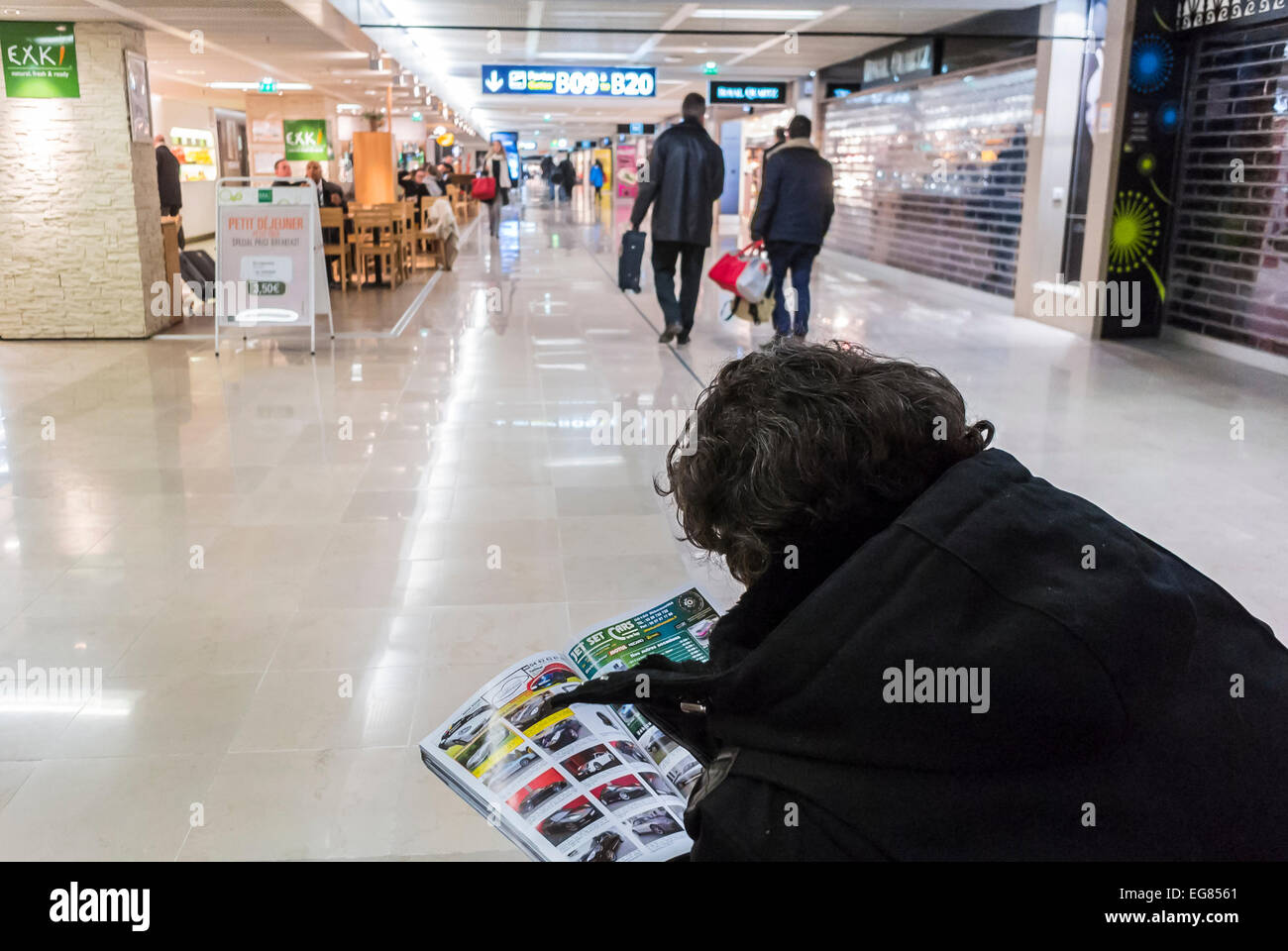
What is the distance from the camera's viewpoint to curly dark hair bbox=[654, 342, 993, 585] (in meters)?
1.02

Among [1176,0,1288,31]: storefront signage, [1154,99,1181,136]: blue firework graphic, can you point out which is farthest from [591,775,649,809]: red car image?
[1154,99,1181,136]: blue firework graphic

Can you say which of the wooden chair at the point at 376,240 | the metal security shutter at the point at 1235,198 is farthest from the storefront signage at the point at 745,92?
the metal security shutter at the point at 1235,198

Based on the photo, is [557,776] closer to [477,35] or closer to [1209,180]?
[1209,180]

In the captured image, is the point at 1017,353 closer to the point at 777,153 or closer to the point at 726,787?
the point at 777,153

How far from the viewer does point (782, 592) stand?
1.06 meters

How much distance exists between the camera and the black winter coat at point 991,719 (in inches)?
34.2

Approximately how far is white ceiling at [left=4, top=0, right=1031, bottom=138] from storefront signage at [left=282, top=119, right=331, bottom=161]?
109 cm

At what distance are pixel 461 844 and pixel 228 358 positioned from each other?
19.3ft

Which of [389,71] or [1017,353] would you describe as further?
[389,71]

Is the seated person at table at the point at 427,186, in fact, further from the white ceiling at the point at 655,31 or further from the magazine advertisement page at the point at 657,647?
the magazine advertisement page at the point at 657,647

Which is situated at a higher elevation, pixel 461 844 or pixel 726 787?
pixel 726 787

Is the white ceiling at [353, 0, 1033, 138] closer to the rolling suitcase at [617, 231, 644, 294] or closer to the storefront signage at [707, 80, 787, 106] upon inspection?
the storefront signage at [707, 80, 787, 106]
